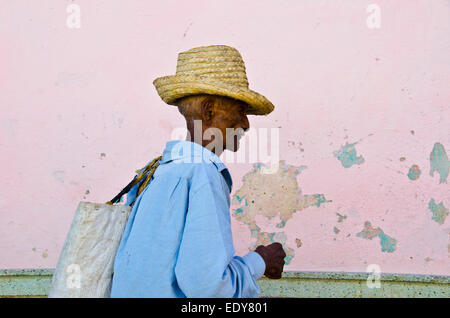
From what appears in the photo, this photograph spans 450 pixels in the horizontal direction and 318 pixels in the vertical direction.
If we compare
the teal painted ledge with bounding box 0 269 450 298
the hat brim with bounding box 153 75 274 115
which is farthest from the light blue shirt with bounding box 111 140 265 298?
the teal painted ledge with bounding box 0 269 450 298

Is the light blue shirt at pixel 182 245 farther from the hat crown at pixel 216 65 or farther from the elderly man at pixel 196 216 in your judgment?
the hat crown at pixel 216 65

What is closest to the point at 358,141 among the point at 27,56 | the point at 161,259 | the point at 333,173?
the point at 333,173

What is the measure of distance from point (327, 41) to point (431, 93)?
77cm

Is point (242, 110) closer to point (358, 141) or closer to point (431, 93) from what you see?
point (358, 141)

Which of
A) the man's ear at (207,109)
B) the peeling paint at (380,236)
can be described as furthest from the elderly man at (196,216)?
the peeling paint at (380,236)

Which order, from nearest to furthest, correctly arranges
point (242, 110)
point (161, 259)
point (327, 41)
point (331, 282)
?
point (161, 259) → point (242, 110) → point (331, 282) → point (327, 41)

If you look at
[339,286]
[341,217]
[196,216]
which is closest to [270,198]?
[341,217]

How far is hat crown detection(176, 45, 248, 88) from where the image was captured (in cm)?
182

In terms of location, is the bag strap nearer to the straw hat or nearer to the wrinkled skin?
the wrinkled skin

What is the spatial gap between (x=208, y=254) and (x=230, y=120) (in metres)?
0.59

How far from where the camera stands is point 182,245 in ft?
4.75

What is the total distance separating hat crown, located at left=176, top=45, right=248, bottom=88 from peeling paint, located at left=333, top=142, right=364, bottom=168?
5.11ft

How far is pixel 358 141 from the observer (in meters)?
3.24

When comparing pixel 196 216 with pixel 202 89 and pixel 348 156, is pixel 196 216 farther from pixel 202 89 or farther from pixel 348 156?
pixel 348 156
